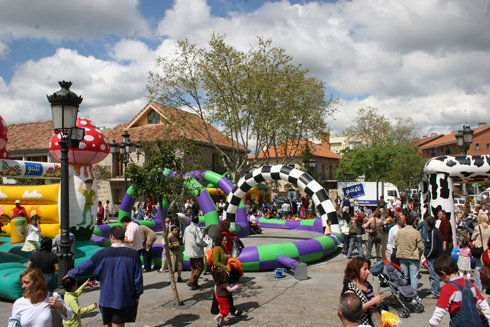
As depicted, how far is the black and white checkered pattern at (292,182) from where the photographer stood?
1088 centimetres

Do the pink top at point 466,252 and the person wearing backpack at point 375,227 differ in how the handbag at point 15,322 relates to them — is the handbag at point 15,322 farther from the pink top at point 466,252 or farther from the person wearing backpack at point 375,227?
the person wearing backpack at point 375,227

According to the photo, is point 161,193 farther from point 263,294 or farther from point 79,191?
point 79,191

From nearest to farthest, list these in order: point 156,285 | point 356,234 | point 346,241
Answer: point 156,285 → point 356,234 → point 346,241

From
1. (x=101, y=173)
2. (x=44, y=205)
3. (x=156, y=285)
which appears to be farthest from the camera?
(x=101, y=173)

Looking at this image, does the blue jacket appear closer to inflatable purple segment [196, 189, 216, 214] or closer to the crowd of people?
the crowd of people

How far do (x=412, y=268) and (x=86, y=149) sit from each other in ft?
28.2

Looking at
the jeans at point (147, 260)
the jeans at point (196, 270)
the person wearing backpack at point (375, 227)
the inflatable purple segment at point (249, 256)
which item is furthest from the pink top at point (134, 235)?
the person wearing backpack at point (375, 227)

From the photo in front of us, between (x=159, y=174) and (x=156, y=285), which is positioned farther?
(x=156, y=285)

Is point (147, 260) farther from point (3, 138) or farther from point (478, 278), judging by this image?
point (478, 278)

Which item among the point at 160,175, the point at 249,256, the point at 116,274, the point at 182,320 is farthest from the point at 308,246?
the point at 116,274

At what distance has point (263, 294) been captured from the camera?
6945 mm

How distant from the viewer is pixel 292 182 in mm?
11859

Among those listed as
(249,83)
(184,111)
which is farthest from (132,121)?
(249,83)

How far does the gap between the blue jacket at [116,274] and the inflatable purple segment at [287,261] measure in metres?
4.80
